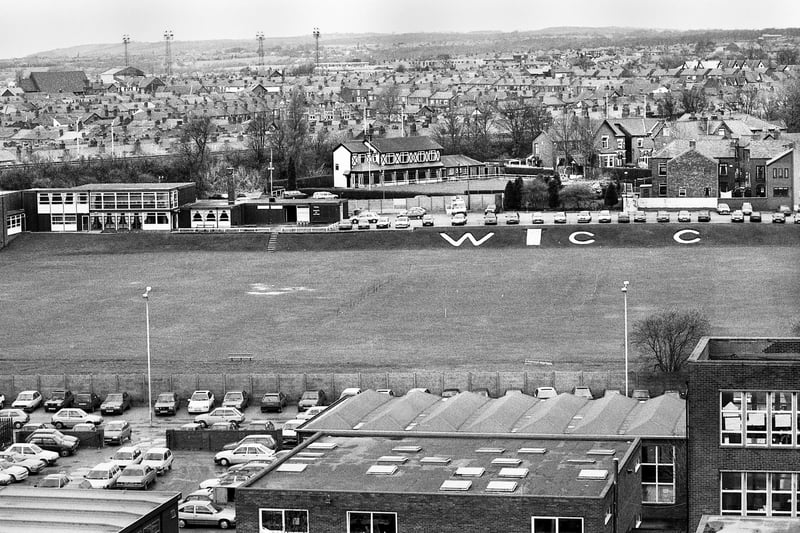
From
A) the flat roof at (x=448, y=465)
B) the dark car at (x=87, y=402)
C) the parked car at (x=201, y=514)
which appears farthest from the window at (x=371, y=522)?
the dark car at (x=87, y=402)

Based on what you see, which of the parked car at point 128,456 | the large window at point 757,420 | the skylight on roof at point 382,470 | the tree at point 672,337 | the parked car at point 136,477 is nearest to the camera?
the large window at point 757,420

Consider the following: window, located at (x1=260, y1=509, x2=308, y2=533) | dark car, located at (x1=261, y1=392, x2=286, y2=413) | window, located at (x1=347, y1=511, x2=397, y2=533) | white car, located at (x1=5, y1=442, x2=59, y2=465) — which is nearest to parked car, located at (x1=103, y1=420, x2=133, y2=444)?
white car, located at (x1=5, y1=442, x2=59, y2=465)

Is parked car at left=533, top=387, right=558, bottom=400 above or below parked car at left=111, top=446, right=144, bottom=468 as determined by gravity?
above

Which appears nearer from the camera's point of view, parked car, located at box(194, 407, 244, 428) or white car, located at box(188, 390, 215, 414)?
parked car, located at box(194, 407, 244, 428)

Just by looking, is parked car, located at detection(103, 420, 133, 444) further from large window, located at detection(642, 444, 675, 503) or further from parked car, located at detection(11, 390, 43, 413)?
large window, located at detection(642, 444, 675, 503)

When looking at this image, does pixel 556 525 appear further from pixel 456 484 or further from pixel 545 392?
pixel 545 392

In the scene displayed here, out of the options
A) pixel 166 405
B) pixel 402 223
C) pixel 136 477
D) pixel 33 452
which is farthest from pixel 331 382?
pixel 402 223

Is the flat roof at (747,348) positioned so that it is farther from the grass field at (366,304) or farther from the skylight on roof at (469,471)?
the grass field at (366,304)
